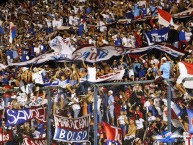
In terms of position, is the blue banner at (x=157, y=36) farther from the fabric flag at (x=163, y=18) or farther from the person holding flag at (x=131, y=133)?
the person holding flag at (x=131, y=133)

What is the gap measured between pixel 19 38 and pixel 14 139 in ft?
54.9

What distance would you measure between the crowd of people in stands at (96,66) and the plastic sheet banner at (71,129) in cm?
11

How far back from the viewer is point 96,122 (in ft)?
30.1

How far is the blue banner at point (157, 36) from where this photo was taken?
1853cm

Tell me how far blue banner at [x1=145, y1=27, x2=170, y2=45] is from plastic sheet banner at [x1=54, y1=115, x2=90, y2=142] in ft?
31.9

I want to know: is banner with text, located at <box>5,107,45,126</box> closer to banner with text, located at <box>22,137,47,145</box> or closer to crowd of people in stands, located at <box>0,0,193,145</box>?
crowd of people in stands, located at <box>0,0,193,145</box>

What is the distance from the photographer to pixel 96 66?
17922mm

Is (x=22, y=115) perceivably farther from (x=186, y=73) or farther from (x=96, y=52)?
(x=96, y=52)

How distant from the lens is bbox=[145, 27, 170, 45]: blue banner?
18533 millimetres

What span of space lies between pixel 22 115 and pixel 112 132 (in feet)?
7.16

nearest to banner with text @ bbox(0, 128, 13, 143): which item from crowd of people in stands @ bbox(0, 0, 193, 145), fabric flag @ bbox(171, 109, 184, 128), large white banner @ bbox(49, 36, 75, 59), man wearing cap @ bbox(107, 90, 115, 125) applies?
crowd of people in stands @ bbox(0, 0, 193, 145)

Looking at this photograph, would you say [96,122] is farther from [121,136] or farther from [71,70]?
[71,70]

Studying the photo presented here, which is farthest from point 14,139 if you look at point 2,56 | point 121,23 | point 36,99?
point 2,56

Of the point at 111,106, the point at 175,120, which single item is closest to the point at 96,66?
the point at 111,106
